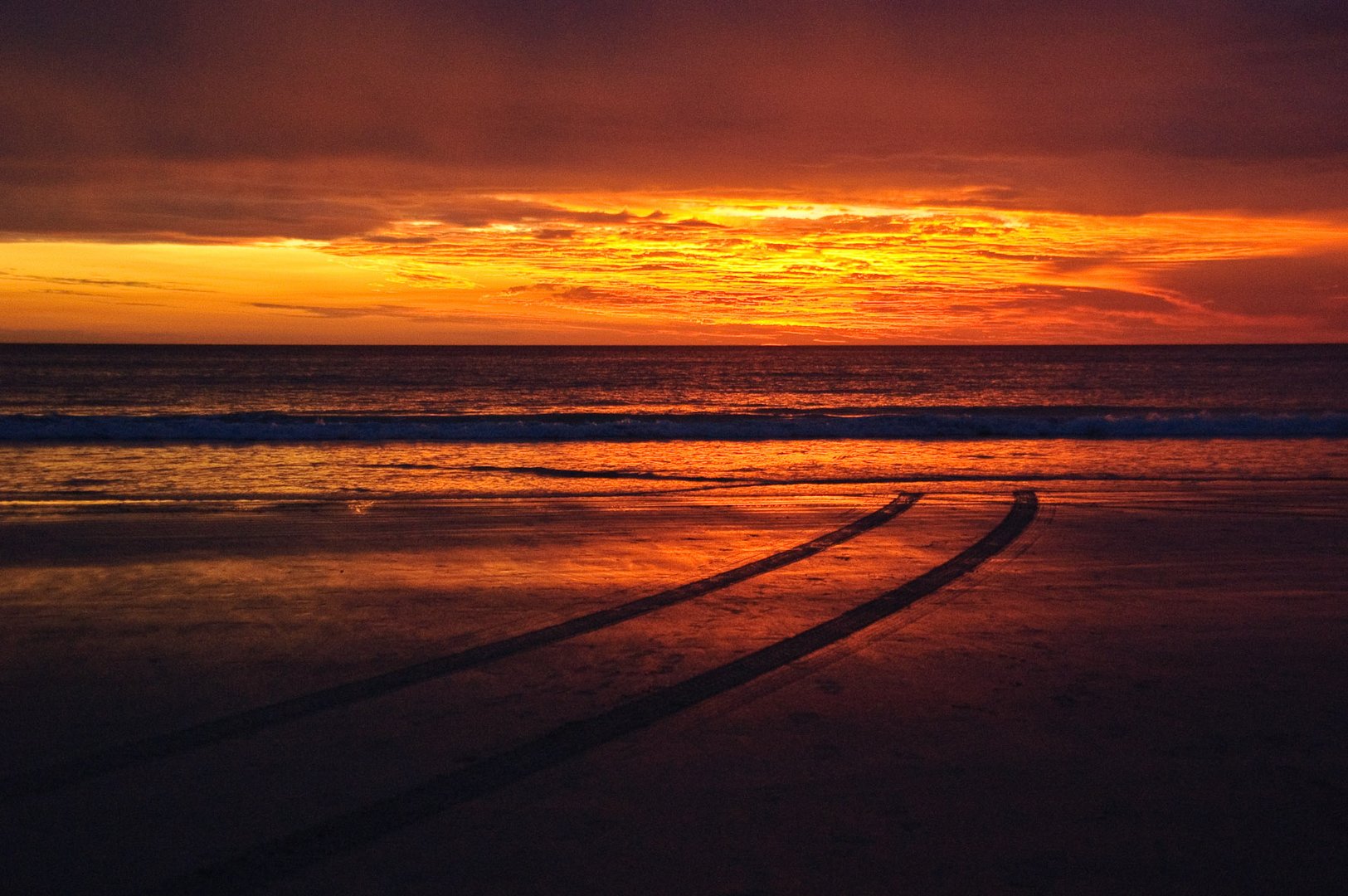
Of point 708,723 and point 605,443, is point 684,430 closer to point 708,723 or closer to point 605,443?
point 605,443

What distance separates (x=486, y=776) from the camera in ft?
12.9

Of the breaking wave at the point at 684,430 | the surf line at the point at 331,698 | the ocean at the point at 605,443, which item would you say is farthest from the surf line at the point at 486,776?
the breaking wave at the point at 684,430

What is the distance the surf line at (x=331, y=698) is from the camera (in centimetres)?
397

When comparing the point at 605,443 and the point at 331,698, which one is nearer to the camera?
the point at 331,698

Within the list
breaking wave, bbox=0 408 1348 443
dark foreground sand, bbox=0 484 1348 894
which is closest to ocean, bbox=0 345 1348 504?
breaking wave, bbox=0 408 1348 443

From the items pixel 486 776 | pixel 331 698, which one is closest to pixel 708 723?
pixel 486 776

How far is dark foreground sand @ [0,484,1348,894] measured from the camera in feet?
10.9

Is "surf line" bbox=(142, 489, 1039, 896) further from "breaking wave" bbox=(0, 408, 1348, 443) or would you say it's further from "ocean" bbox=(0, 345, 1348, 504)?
"breaking wave" bbox=(0, 408, 1348, 443)

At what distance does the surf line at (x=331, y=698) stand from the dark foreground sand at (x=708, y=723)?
0.07 metres

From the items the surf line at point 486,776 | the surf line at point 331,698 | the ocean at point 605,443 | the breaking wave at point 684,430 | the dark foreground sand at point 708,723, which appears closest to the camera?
the surf line at point 486,776

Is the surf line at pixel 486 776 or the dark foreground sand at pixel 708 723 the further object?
the dark foreground sand at pixel 708 723

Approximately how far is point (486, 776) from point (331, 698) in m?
1.36

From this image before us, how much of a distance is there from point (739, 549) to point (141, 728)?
17.6 feet

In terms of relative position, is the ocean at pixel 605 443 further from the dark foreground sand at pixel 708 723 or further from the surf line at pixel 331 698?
the surf line at pixel 331 698
